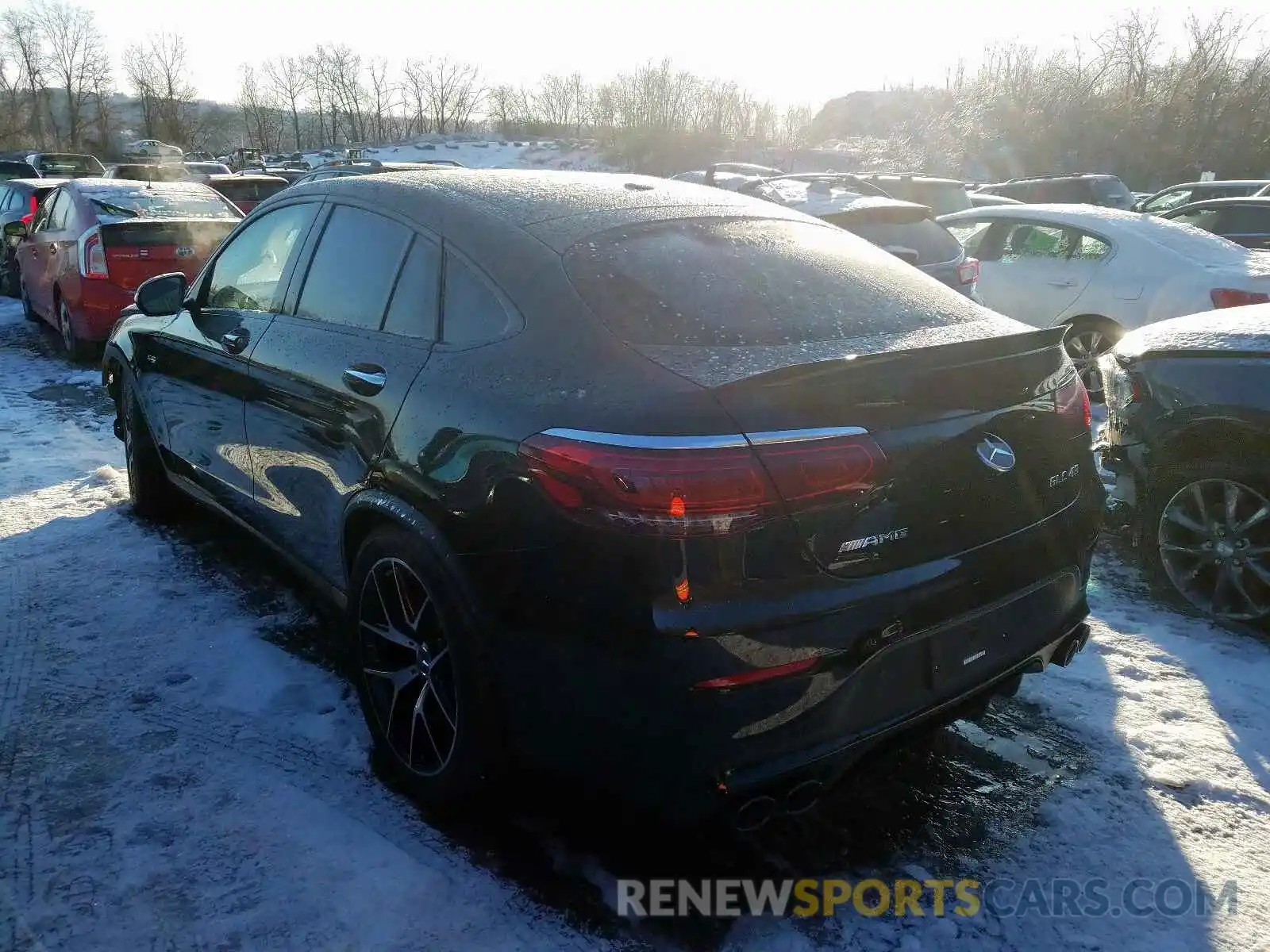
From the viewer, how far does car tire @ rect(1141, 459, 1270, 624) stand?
3799 mm

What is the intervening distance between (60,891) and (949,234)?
299 inches

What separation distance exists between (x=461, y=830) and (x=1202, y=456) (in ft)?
10.6

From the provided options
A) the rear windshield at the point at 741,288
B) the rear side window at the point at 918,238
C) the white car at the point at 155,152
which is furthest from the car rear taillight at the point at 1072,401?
the white car at the point at 155,152

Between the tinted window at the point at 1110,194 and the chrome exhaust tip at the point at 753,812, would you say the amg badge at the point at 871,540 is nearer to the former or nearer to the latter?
the chrome exhaust tip at the point at 753,812

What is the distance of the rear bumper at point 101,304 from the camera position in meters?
8.88

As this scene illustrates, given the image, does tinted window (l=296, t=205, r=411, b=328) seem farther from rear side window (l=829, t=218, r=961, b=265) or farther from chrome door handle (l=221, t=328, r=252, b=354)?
rear side window (l=829, t=218, r=961, b=265)

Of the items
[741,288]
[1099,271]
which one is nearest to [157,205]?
[1099,271]

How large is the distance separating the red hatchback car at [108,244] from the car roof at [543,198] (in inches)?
253

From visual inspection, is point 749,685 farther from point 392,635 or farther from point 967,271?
point 967,271

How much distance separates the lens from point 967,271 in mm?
7742

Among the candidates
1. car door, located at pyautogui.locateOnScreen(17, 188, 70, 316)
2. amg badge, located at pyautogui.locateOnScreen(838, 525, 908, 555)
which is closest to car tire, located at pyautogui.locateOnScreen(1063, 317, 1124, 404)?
amg badge, located at pyautogui.locateOnScreen(838, 525, 908, 555)

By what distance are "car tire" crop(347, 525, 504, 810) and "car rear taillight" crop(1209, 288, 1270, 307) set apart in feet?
19.7

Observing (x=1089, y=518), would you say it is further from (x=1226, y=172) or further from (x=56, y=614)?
(x=1226, y=172)

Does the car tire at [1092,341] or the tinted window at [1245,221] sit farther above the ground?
the tinted window at [1245,221]
